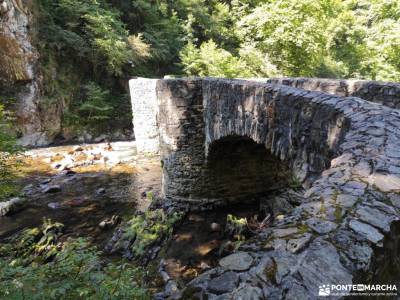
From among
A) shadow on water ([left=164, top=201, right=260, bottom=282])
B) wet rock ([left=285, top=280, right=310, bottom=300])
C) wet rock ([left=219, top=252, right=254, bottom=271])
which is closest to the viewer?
wet rock ([left=285, top=280, right=310, bottom=300])

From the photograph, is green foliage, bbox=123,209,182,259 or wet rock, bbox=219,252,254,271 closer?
wet rock, bbox=219,252,254,271

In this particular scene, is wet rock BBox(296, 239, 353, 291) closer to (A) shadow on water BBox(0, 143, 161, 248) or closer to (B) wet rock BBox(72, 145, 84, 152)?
(A) shadow on water BBox(0, 143, 161, 248)

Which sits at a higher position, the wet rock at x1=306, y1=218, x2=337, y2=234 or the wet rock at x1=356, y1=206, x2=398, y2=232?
the wet rock at x1=356, y1=206, x2=398, y2=232

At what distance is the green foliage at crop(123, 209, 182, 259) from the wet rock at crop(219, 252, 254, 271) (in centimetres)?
537

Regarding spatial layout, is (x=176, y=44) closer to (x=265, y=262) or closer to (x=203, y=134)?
(x=203, y=134)

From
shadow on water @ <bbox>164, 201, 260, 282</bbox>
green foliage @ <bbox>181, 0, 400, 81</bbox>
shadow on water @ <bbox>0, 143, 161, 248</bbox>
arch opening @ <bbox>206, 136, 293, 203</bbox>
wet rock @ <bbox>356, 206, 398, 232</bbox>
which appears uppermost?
green foliage @ <bbox>181, 0, 400, 81</bbox>

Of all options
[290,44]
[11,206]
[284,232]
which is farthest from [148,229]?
[290,44]

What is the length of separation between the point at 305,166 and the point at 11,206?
817 centimetres

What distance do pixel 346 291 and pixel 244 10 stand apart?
75.9 feet

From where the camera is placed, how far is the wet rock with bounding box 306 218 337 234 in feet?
5.28

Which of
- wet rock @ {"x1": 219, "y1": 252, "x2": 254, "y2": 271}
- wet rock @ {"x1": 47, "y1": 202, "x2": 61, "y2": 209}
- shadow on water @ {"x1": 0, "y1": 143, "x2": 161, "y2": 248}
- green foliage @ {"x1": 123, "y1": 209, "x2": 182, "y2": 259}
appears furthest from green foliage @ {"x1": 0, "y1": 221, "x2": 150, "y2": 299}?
wet rock @ {"x1": 47, "y1": 202, "x2": 61, "y2": 209}

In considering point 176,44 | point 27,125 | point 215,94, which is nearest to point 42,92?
point 27,125

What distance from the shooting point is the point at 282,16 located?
15836 millimetres

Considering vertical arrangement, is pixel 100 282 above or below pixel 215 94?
below
